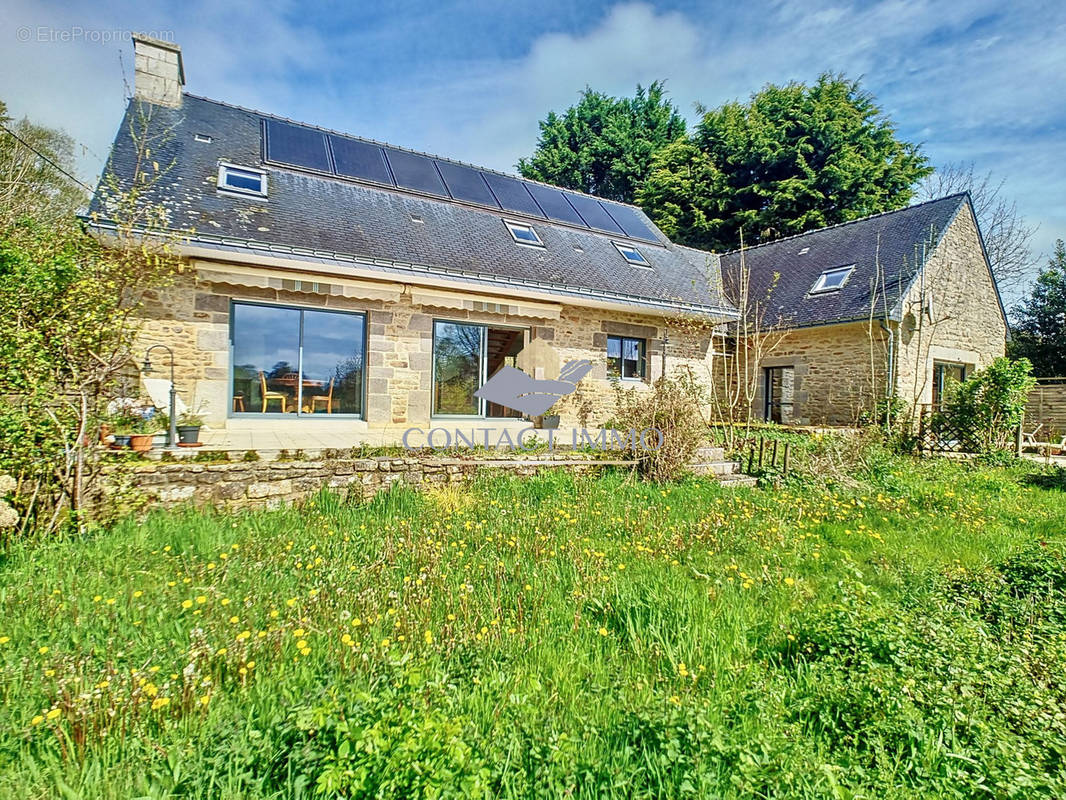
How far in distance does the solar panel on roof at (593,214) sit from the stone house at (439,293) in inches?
4.3

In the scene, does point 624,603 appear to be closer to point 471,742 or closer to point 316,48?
point 471,742

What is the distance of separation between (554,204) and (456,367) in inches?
294

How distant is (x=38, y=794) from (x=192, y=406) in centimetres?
797

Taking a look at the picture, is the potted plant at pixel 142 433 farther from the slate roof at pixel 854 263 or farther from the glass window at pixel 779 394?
the glass window at pixel 779 394

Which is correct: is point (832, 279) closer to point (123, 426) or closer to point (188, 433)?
point (188, 433)

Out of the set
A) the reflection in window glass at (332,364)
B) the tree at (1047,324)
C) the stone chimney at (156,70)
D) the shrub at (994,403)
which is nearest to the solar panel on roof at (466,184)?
the reflection in window glass at (332,364)

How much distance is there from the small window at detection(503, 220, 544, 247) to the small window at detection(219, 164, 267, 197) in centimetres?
581

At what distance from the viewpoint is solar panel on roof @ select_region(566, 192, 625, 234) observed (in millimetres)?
16406

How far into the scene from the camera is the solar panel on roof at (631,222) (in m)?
17.1

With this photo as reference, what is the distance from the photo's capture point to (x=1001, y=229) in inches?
1062

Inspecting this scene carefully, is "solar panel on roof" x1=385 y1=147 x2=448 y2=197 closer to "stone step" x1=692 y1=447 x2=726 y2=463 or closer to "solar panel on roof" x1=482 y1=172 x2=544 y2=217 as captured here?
"solar panel on roof" x1=482 y1=172 x2=544 y2=217

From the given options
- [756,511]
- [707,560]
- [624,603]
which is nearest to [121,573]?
[624,603]

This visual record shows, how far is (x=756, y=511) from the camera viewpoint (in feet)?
22.5

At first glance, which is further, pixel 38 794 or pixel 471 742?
pixel 471 742
